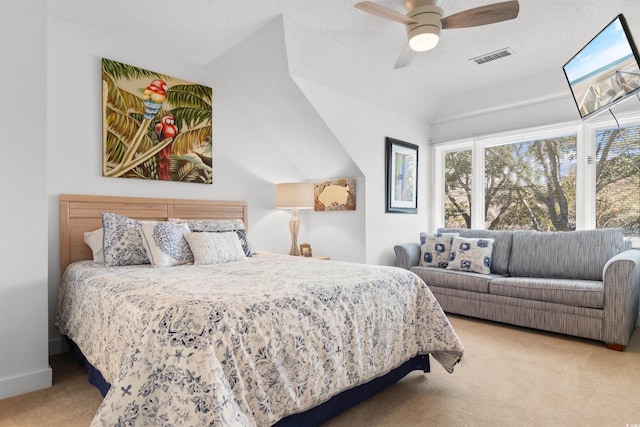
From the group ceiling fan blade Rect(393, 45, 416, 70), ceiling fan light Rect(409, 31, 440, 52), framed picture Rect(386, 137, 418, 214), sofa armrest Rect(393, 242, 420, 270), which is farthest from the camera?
framed picture Rect(386, 137, 418, 214)

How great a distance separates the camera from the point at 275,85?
361 centimetres

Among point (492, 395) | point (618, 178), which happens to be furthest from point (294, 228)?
point (618, 178)

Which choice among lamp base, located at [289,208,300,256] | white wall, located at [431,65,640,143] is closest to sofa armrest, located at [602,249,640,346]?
white wall, located at [431,65,640,143]

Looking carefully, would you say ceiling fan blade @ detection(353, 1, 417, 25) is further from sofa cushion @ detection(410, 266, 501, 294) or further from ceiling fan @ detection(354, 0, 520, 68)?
sofa cushion @ detection(410, 266, 501, 294)

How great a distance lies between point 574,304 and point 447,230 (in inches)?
68.0

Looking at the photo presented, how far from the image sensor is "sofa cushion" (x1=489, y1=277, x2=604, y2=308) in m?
2.94

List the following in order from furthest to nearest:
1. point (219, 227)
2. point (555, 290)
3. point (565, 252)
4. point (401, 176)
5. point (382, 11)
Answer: point (401, 176)
point (565, 252)
point (219, 227)
point (555, 290)
point (382, 11)

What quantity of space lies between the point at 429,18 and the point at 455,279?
96.1 inches

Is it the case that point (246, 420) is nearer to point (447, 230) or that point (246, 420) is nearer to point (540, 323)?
point (540, 323)

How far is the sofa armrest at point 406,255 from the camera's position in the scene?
13.8ft

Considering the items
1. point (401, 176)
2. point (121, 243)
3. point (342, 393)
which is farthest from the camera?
point (401, 176)

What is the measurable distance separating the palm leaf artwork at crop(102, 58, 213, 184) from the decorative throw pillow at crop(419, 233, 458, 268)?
2525 mm

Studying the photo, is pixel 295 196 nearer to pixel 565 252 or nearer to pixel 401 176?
pixel 401 176

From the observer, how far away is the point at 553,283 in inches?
125
